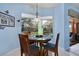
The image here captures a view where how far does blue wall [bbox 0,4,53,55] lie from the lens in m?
2.65

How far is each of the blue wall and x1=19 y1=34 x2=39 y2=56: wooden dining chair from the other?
0.11 metres

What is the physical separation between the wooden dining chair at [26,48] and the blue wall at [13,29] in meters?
0.11

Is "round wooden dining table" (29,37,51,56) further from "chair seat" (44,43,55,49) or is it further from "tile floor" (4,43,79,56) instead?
"tile floor" (4,43,79,56)

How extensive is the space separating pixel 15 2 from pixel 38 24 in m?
0.63

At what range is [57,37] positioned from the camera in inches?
105

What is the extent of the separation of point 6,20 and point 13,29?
225 mm

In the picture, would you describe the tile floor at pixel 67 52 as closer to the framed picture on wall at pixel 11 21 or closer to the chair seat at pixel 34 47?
the chair seat at pixel 34 47

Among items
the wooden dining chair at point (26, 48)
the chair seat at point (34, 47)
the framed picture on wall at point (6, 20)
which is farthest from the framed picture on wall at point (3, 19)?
the chair seat at point (34, 47)

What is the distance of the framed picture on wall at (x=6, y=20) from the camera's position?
2.64 meters

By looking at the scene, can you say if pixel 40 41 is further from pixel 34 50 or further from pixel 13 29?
pixel 13 29

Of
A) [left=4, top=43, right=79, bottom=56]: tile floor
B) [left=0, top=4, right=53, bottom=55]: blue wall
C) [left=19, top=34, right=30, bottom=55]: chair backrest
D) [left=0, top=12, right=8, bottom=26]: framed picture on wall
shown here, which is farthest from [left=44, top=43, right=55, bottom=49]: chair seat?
[left=0, top=12, right=8, bottom=26]: framed picture on wall

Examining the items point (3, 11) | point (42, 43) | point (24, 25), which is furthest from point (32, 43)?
point (3, 11)

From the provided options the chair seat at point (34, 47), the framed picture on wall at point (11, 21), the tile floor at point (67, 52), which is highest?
the framed picture on wall at point (11, 21)

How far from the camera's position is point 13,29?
2.69m
